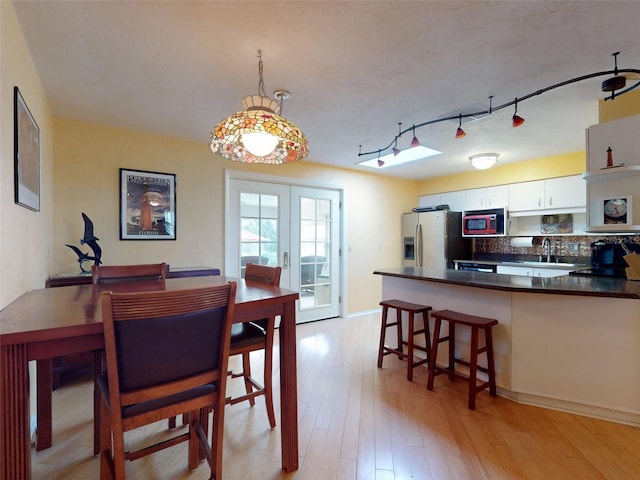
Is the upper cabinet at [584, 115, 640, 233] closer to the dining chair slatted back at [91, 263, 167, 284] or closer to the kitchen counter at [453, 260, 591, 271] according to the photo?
the kitchen counter at [453, 260, 591, 271]

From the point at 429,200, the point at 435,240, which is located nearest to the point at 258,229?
the point at 435,240

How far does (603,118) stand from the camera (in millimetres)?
2508

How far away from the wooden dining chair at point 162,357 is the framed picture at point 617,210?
283 centimetres

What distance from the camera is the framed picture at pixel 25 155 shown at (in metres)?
1.56

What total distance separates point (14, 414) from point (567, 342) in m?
2.80

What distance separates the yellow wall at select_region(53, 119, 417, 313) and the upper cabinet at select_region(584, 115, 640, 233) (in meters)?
2.82

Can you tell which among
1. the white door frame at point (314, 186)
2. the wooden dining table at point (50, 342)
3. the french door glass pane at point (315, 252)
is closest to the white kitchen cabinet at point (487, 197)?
the white door frame at point (314, 186)

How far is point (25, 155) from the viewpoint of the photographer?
5.69 ft

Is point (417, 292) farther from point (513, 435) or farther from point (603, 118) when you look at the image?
point (603, 118)

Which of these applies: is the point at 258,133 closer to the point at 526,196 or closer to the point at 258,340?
the point at 258,340

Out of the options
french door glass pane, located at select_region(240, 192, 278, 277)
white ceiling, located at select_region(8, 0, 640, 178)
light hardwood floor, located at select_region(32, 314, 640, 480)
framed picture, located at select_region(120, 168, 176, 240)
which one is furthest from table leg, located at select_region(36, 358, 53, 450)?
french door glass pane, located at select_region(240, 192, 278, 277)

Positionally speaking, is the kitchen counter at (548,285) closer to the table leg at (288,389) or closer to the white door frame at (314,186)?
the table leg at (288,389)

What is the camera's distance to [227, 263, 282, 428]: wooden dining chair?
5.73ft

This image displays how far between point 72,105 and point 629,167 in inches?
165
